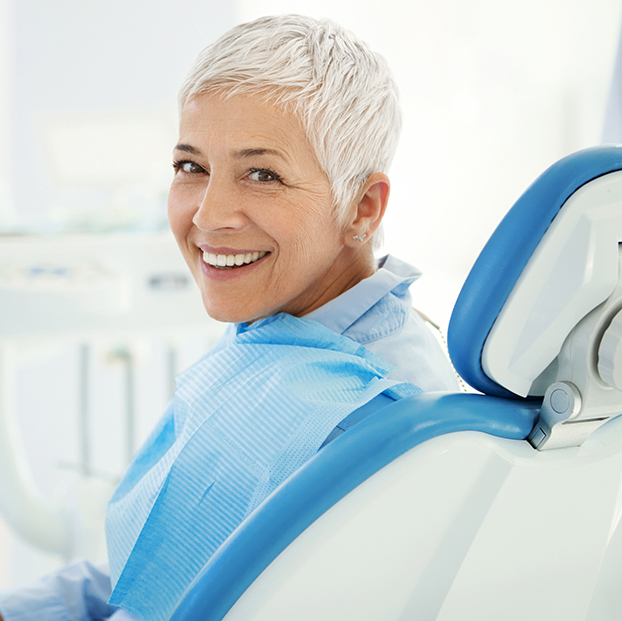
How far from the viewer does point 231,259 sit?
88 centimetres

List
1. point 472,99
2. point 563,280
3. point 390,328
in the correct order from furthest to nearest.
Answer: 1. point 472,99
2. point 390,328
3. point 563,280

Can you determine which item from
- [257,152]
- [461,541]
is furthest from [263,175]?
[461,541]

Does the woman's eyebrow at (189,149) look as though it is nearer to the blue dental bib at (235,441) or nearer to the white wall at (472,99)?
the blue dental bib at (235,441)

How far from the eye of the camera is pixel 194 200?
88 centimetres

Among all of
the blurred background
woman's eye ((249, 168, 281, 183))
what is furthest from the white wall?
woman's eye ((249, 168, 281, 183))

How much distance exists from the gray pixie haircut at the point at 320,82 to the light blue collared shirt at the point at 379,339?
4.9 inches

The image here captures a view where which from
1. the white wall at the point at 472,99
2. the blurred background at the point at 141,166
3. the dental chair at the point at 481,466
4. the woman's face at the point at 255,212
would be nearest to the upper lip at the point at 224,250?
the woman's face at the point at 255,212

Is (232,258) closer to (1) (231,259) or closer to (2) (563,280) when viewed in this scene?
(1) (231,259)

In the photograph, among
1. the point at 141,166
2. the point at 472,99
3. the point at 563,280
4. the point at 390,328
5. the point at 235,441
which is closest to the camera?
the point at 563,280

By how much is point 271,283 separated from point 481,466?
40 cm

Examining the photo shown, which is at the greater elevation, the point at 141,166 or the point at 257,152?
the point at 257,152

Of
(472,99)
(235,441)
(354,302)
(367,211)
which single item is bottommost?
(235,441)

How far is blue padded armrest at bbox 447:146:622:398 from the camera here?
52 centimetres

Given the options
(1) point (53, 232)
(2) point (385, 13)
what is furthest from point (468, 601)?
(2) point (385, 13)
